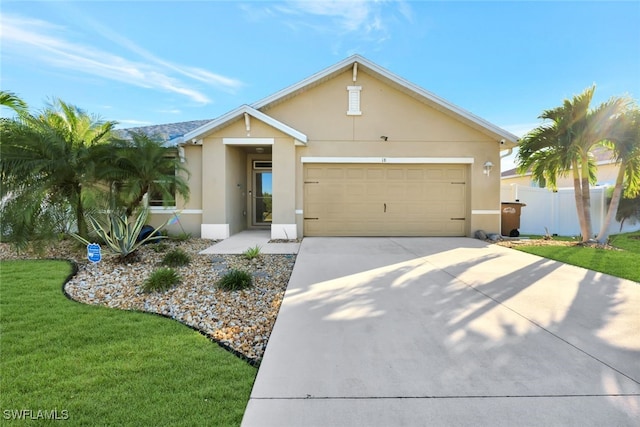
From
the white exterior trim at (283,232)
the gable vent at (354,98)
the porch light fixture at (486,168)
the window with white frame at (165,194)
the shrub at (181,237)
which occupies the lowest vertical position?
the shrub at (181,237)

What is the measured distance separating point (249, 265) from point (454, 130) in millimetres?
8760

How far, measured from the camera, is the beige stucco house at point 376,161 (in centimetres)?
1080

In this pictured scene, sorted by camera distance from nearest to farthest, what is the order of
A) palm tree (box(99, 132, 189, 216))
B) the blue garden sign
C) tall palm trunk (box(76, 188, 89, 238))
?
the blue garden sign < tall palm trunk (box(76, 188, 89, 238)) < palm tree (box(99, 132, 189, 216))

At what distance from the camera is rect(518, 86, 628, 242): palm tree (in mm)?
9125

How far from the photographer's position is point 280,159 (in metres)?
10.5

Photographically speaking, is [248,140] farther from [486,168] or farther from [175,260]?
[486,168]

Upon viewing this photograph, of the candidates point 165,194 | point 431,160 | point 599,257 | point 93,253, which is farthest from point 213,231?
point 599,257

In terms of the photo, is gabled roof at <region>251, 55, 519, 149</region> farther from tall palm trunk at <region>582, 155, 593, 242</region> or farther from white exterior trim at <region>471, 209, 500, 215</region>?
white exterior trim at <region>471, 209, 500, 215</region>

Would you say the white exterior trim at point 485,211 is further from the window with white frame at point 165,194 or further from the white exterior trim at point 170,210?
the window with white frame at point 165,194

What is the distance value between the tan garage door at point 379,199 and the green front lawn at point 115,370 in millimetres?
7556

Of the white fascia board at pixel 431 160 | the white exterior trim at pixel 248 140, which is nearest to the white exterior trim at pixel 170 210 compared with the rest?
the white exterior trim at pixel 248 140

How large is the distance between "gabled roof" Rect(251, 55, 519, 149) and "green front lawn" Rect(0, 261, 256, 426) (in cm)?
863

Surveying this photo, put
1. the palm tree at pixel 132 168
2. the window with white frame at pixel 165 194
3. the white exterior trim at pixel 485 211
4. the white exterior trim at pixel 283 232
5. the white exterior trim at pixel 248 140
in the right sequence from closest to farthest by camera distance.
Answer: the palm tree at pixel 132 168 < the window with white frame at pixel 165 194 < the white exterior trim at pixel 248 140 < the white exterior trim at pixel 283 232 < the white exterior trim at pixel 485 211

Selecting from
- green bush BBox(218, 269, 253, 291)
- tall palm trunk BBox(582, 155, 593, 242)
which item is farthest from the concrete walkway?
tall palm trunk BBox(582, 155, 593, 242)
